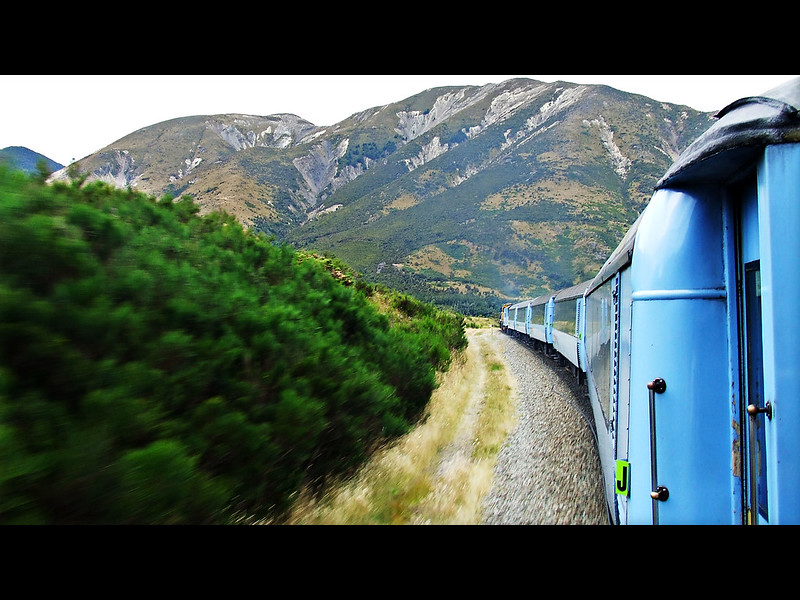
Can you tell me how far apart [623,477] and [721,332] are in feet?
4.09

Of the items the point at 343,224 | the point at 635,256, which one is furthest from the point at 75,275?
the point at 343,224

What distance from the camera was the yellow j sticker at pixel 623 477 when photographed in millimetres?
3206

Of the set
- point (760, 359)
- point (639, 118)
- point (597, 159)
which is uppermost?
point (639, 118)

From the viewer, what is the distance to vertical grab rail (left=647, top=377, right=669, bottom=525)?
2.83m

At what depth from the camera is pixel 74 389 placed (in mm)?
2432

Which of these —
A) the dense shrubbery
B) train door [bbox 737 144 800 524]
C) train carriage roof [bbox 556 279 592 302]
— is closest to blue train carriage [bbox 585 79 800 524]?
train door [bbox 737 144 800 524]

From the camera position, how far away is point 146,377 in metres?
2.87

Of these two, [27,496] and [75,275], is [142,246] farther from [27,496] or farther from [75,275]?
[27,496]

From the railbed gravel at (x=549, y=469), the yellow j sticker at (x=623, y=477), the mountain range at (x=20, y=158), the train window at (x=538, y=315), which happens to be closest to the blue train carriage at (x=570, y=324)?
the railbed gravel at (x=549, y=469)

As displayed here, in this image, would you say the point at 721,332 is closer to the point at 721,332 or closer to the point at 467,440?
the point at 721,332

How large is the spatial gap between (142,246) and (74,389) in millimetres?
1657

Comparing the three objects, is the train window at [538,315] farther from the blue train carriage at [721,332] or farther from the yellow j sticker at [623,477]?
the blue train carriage at [721,332]

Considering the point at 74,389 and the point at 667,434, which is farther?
the point at 667,434

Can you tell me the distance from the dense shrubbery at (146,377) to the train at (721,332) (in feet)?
9.58
